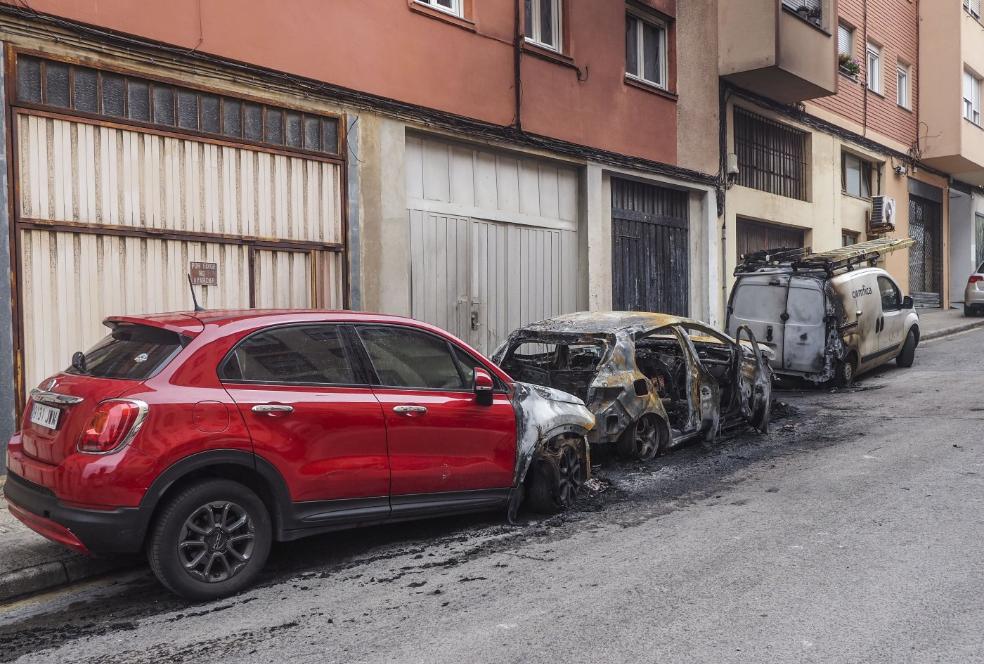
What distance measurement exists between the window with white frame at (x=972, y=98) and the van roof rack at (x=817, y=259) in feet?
49.6

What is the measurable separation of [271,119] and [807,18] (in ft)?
42.6

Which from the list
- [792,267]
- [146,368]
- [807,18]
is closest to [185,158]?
[146,368]

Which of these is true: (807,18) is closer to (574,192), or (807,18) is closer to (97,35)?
(574,192)

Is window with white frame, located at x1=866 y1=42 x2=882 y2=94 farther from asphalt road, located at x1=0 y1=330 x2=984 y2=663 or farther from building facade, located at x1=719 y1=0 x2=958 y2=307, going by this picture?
asphalt road, located at x1=0 y1=330 x2=984 y2=663

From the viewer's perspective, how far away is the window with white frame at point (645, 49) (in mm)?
15445

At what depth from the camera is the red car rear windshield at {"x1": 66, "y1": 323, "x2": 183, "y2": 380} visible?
4.82m

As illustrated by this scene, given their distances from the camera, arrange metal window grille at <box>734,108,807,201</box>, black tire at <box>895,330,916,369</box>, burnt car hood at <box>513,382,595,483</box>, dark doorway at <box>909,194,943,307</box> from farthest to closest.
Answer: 1. dark doorway at <box>909,194,943,307</box>
2. metal window grille at <box>734,108,807,201</box>
3. black tire at <box>895,330,916,369</box>
4. burnt car hood at <box>513,382,595,483</box>

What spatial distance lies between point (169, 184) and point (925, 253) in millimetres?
25346

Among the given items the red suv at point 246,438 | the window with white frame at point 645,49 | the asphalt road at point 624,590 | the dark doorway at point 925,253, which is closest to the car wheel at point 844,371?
the asphalt road at point 624,590

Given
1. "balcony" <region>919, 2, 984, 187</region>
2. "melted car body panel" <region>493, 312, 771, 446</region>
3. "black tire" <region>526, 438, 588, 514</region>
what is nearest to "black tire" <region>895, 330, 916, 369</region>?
"melted car body panel" <region>493, 312, 771, 446</region>

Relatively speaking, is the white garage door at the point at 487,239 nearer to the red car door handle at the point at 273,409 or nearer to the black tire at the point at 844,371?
the black tire at the point at 844,371

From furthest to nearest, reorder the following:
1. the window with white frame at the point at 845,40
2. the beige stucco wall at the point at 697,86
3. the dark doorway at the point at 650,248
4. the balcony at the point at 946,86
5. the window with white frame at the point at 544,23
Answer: the balcony at the point at 946,86 → the window with white frame at the point at 845,40 → the beige stucco wall at the point at 697,86 → the dark doorway at the point at 650,248 → the window with white frame at the point at 544,23

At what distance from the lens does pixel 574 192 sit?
46.2ft

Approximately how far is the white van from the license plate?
970 centimetres
